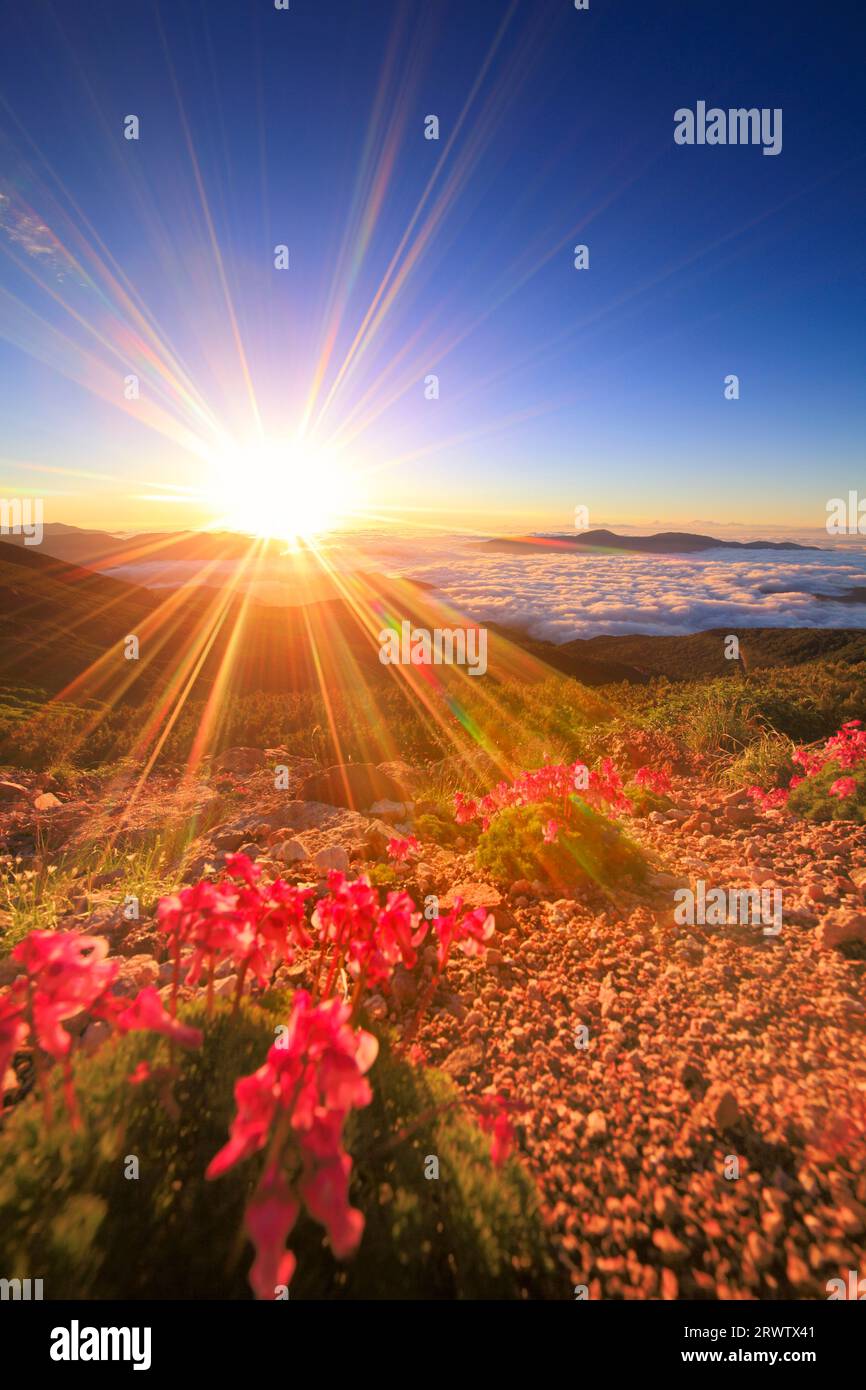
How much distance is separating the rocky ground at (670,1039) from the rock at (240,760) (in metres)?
3.33

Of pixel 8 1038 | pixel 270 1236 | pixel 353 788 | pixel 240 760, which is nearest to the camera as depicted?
pixel 270 1236

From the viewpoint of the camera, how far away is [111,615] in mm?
21359

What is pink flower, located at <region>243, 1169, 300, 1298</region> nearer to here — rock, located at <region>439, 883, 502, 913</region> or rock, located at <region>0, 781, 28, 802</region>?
rock, located at <region>439, 883, 502, 913</region>

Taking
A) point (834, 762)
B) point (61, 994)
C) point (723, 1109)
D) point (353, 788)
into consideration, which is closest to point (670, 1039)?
point (723, 1109)

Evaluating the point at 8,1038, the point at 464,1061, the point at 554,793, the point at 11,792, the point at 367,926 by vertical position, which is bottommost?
the point at 464,1061

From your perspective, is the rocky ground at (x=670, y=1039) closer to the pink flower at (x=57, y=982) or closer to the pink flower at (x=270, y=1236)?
the pink flower at (x=270, y=1236)

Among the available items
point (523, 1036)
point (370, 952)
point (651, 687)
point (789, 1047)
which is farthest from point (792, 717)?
point (370, 952)

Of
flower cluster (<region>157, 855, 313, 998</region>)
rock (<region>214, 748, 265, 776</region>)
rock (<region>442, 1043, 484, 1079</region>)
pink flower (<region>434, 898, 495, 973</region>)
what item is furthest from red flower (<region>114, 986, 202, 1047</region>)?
rock (<region>214, 748, 265, 776</region>)

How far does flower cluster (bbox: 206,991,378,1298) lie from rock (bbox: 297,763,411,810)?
17.7 ft

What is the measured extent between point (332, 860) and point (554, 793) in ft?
6.87

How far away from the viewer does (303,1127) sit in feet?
4.29

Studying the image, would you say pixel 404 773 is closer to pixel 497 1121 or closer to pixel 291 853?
pixel 291 853

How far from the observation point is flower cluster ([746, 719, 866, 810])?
205 inches

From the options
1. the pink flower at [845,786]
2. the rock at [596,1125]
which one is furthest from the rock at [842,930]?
the rock at [596,1125]
